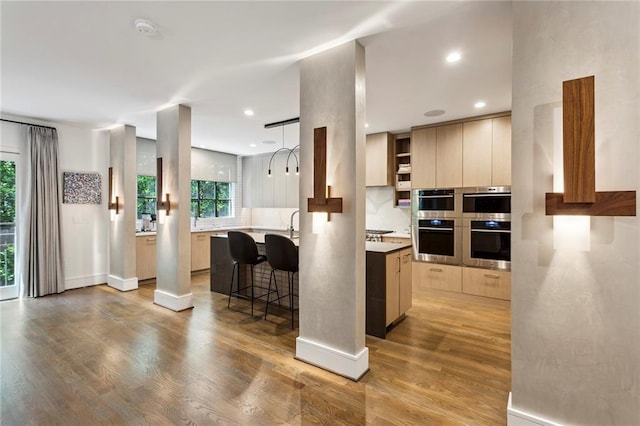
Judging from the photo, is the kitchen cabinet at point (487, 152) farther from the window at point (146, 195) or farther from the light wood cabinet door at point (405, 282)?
the window at point (146, 195)

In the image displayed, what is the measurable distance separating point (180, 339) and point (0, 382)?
1.29 meters

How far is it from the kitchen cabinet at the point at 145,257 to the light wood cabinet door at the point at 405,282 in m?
4.46

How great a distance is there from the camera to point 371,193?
6012mm

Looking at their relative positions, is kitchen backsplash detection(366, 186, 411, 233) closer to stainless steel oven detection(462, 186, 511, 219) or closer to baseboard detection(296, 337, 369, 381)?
stainless steel oven detection(462, 186, 511, 219)

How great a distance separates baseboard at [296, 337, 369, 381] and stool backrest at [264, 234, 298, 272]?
0.88 m

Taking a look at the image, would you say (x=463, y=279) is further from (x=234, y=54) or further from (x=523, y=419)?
(x=234, y=54)

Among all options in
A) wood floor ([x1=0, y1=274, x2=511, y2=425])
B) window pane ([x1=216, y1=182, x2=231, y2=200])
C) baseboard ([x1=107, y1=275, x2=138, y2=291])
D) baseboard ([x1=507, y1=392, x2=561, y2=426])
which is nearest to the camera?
baseboard ([x1=507, y1=392, x2=561, y2=426])

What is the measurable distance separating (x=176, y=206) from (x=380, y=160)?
333 centimetres

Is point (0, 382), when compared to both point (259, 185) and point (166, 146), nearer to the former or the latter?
point (166, 146)

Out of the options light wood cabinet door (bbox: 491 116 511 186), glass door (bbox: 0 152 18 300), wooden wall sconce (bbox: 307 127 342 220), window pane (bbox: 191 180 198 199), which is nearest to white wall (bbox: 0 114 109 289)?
glass door (bbox: 0 152 18 300)

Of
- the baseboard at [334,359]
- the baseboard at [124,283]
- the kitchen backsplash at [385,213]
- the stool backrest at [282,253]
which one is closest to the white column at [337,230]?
the baseboard at [334,359]

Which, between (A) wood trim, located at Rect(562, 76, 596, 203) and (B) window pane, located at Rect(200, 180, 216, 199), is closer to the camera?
(A) wood trim, located at Rect(562, 76, 596, 203)

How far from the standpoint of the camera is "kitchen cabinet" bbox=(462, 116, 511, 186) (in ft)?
14.0

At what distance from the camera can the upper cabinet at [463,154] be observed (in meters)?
4.29
